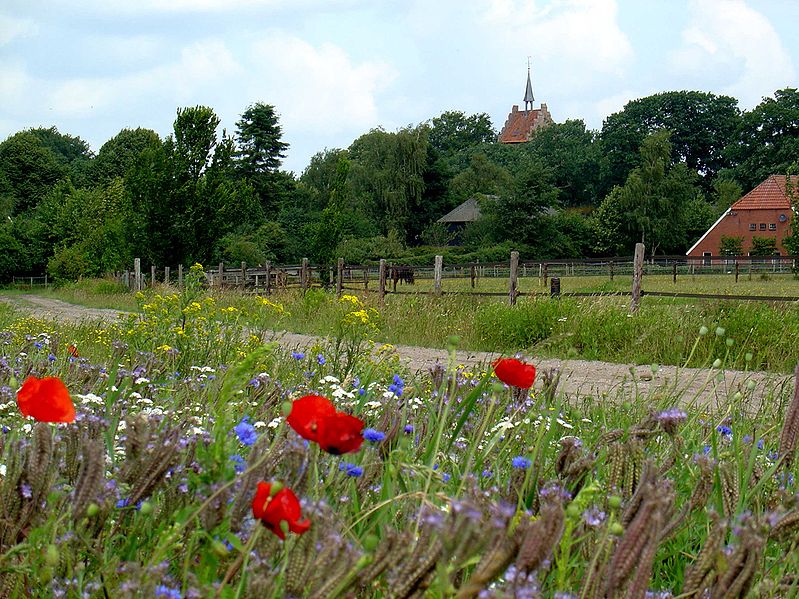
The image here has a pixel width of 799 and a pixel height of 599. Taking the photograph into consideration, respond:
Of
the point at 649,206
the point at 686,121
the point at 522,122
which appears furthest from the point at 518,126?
the point at 649,206

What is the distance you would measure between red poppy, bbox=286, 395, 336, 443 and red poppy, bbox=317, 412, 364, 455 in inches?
0.5

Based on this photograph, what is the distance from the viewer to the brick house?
67.5 meters

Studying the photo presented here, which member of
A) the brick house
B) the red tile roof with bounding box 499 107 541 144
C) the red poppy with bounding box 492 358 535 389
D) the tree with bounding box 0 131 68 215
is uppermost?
the red tile roof with bounding box 499 107 541 144

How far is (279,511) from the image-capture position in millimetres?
1100

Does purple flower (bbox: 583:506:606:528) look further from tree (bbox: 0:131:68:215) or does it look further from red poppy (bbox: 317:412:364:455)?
tree (bbox: 0:131:68:215)

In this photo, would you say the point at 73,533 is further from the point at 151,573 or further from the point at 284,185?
the point at 284,185

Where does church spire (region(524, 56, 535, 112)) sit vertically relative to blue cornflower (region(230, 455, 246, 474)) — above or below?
above

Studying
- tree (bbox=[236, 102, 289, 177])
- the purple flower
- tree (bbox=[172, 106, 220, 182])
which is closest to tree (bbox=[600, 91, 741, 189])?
tree (bbox=[236, 102, 289, 177])

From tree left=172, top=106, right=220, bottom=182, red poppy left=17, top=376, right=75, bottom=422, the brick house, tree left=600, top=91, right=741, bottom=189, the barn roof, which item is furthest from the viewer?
tree left=600, top=91, right=741, bottom=189

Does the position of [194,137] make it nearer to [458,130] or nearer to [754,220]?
[754,220]

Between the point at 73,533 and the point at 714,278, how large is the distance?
159ft

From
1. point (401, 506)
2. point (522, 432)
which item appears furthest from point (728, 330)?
point (401, 506)

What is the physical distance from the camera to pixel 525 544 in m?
1.01

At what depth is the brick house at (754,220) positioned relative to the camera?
6750 centimetres
